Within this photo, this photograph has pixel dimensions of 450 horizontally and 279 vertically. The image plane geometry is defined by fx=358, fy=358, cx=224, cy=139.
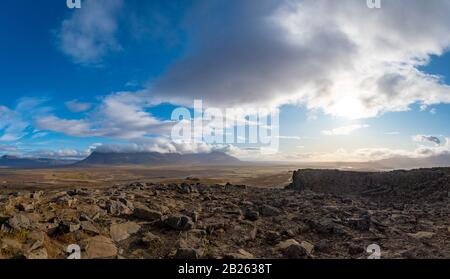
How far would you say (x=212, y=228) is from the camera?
14.0m

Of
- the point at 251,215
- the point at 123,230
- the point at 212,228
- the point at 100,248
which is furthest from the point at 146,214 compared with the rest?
the point at 251,215

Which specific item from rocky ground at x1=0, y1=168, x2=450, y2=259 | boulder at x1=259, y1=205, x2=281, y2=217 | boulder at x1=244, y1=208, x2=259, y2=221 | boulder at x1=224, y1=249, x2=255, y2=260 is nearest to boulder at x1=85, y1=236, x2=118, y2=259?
rocky ground at x1=0, y1=168, x2=450, y2=259

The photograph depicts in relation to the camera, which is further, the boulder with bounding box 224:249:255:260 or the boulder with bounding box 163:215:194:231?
the boulder with bounding box 163:215:194:231

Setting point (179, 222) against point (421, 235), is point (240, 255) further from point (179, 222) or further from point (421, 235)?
point (421, 235)

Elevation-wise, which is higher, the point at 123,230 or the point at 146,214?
the point at 146,214

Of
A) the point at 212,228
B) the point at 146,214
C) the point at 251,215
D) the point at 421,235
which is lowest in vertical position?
the point at 421,235

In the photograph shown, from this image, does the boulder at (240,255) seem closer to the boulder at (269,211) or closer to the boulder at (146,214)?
the boulder at (146,214)

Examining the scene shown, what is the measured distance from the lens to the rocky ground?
1149 cm

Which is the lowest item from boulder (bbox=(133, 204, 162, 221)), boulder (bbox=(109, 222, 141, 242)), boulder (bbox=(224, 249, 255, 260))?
boulder (bbox=(224, 249, 255, 260))

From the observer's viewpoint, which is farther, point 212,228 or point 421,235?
point 212,228

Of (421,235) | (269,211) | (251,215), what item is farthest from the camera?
(269,211)

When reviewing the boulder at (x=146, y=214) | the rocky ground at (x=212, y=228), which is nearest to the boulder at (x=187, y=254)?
the rocky ground at (x=212, y=228)

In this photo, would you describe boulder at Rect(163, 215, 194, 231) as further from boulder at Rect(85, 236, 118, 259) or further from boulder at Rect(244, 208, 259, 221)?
boulder at Rect(244, 208, 259, 221)
